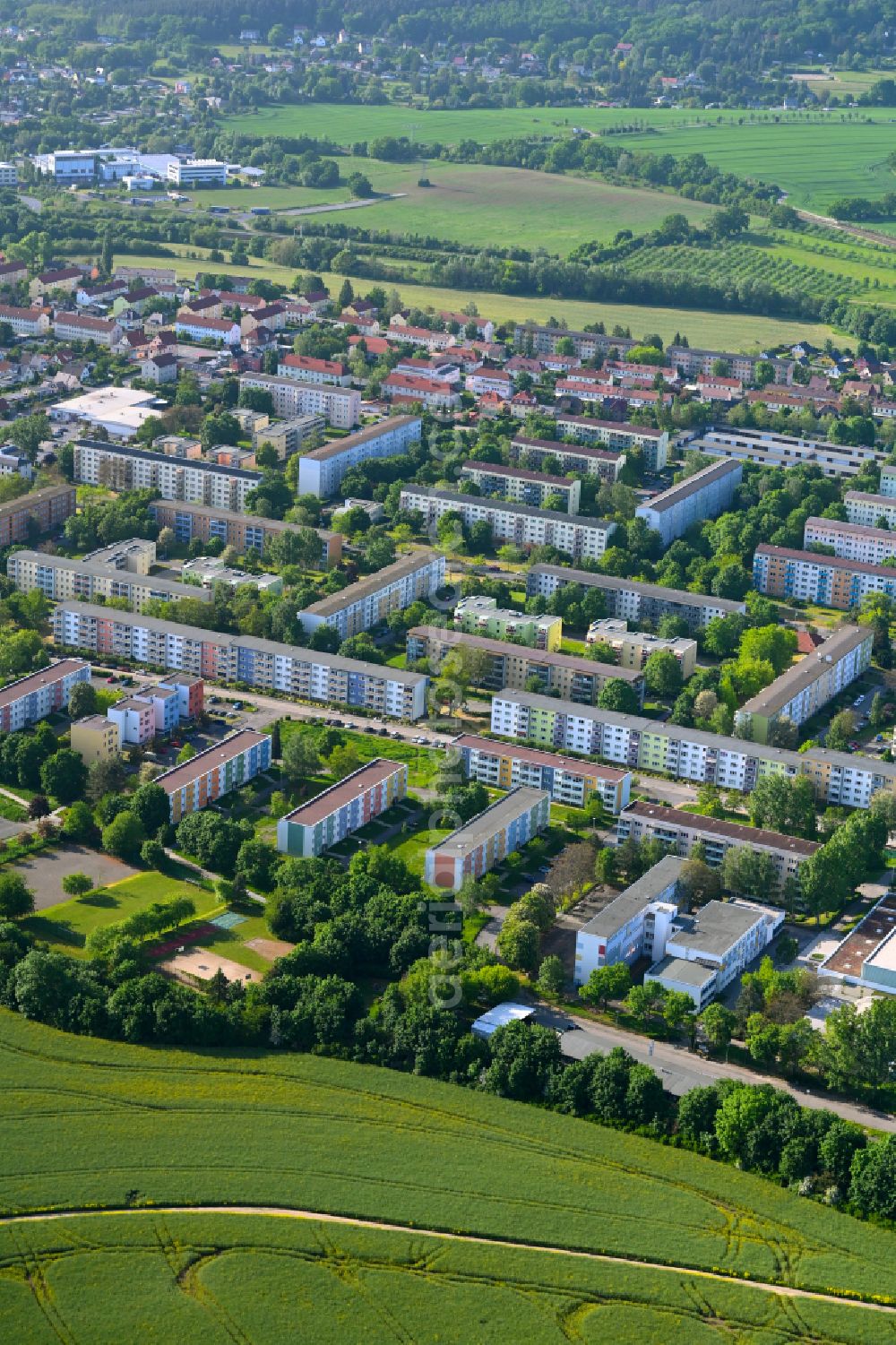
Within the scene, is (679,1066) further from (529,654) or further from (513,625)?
(513,625)

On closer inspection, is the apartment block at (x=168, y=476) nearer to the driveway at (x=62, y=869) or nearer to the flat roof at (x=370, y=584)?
the flat roof at (x=370, y=584)

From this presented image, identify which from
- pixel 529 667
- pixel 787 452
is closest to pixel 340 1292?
pixel 529 667

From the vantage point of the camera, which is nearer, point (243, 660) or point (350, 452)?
point (243, 660)

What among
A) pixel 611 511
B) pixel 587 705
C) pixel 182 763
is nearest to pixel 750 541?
pixel 611 511

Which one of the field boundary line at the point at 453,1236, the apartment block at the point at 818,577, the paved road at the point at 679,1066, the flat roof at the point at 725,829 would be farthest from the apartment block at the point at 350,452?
the field boundary line at the point at 453,1236

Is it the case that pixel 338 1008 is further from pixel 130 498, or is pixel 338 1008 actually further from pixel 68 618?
pixel 130 498

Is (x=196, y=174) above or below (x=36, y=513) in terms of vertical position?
above

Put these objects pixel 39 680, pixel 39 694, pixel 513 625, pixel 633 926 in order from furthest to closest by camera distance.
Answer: pixel 513 625 → pixel 39 680 → pixel 39 694 → pixel 633 926

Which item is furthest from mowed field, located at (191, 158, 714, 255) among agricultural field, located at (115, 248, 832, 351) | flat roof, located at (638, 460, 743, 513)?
flat roof, located at (638, 460, 743, 513)
